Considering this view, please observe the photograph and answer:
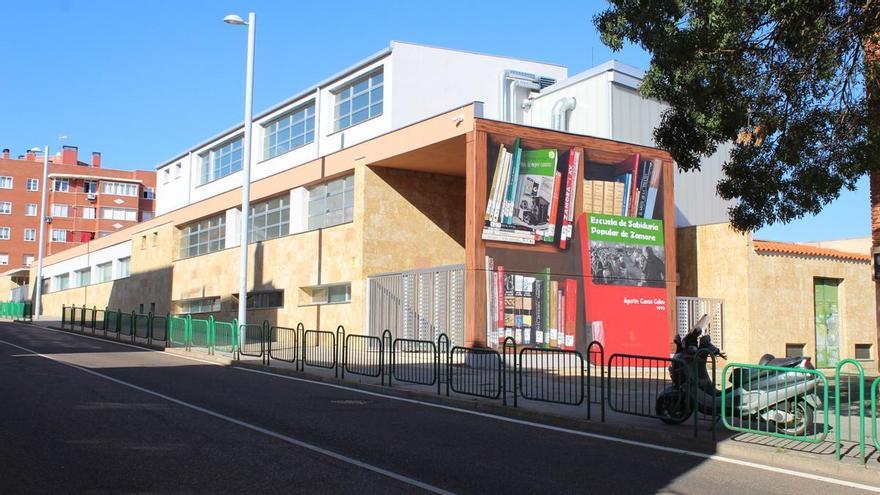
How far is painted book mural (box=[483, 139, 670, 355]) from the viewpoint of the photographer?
80.4 ft

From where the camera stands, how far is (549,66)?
3488 cm

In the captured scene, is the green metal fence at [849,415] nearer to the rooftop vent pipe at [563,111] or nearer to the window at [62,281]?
the rooftop vent pipe at [563,111]

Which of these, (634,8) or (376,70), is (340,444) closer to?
(634,8)

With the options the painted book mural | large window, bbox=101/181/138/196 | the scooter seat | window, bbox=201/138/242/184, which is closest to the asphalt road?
the scooter seat

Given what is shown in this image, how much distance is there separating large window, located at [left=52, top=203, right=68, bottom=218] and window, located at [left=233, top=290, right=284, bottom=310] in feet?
234

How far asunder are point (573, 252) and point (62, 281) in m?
55.5

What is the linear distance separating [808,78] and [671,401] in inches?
213

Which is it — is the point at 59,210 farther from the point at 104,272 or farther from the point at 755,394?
the point at 755,394

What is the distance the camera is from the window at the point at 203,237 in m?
39.8

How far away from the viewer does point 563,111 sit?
30.5 m

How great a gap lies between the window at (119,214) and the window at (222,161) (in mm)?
62741

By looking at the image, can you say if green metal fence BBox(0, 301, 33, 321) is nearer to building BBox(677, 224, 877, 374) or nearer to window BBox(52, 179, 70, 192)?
window BBox(52, 179, 70, 192)

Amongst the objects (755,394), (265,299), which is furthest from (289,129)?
(755,394)

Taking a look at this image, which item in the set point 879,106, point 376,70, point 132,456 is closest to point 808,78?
point 879,106
